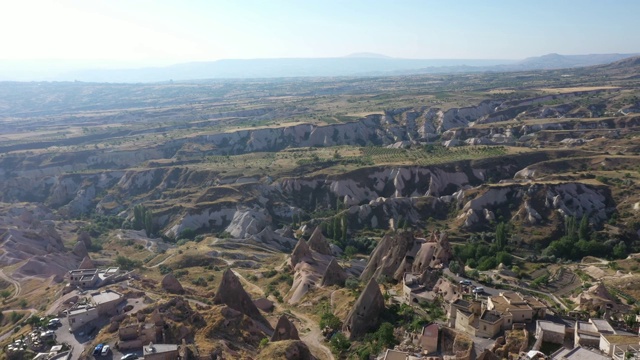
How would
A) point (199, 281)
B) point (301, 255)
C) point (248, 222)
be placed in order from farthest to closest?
point (248, 222) → point (301, 255) → point (199, 281)

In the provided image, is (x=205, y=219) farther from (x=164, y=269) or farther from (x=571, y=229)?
(x=571, y=229)

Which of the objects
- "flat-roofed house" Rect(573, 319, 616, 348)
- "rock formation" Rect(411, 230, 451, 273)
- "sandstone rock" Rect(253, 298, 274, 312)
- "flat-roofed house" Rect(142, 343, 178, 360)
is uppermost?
"flat-roofed house" Rect(573, 319, 616, 348)

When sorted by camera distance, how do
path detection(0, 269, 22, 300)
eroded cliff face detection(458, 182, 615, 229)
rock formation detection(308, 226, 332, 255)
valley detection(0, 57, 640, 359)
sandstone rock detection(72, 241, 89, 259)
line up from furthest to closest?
1. eroded cliff face detection(458, 182, 615, 229)
2. sandstone rock detection(72, 241, 89, 259)
3. rock formation detection(308, 226, 332, 255)
4. path detection(0, 269, 22, 300)
5. valley detection(0, 57, 640, 359)

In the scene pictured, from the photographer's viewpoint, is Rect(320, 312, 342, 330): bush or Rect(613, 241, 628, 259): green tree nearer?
Rect(320, 312, 342, 330): bush

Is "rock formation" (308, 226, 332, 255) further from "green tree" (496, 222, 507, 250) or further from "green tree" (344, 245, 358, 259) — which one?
"green tree" (496, 222, 507, 250)

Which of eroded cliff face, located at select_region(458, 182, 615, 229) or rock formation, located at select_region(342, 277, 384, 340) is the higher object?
rock formation, located at select_region(342, 277, 384, 340)

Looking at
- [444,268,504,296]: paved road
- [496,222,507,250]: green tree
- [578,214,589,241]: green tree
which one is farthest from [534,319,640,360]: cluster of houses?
[578,214,589,241]: green tree

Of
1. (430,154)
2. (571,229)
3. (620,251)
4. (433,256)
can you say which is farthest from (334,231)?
(430,154)

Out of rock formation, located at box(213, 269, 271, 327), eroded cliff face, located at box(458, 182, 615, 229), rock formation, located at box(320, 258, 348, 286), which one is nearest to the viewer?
rock formation, located at box(213, 269, 271, 327)
